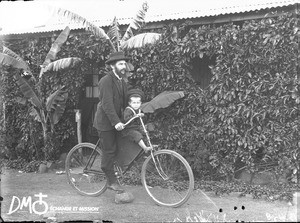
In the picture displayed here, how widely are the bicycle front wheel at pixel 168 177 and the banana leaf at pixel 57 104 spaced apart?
2.58 metres

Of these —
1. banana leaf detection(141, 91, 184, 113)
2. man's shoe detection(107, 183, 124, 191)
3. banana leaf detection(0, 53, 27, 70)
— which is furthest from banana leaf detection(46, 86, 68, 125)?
man's shoe detection(107, 183, 124, 191)

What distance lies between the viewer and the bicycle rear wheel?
214 inches

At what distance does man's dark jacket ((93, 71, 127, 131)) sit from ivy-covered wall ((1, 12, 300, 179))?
1200 mm

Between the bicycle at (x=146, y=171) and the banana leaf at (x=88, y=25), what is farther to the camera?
the banana leaf at (x=88, y=25)

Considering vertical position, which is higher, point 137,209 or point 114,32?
point 114,32

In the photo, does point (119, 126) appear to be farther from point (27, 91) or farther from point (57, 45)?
point (27, 91)

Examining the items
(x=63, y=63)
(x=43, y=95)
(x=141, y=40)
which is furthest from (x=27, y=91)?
(x=141, y=40)

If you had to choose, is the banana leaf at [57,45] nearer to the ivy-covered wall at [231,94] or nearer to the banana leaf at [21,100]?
the ivy-covered wall at [231,94]

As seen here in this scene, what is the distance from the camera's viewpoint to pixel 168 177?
4984 millimetres

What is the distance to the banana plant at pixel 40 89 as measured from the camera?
657 cm

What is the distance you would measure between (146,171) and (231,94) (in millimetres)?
1775

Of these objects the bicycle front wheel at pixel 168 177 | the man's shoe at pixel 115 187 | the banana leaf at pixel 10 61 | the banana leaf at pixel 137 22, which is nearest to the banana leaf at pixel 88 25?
the banana leaf at pixel 137 22

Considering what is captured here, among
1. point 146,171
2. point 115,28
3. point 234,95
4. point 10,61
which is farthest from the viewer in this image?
point 10,61

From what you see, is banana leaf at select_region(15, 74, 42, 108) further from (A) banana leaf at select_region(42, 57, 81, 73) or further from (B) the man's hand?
(B) the man's hand
